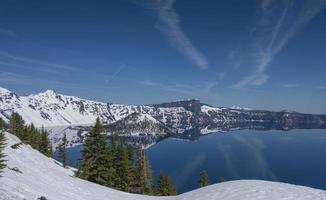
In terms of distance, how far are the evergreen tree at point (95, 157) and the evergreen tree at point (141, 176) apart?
53.1 ft

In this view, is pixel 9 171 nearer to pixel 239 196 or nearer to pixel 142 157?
pixel 239 196

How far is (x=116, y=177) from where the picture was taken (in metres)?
59.0

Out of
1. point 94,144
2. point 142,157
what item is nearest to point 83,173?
point 94,144

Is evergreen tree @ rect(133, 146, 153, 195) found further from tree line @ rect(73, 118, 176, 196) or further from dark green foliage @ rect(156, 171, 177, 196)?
dark green foliage @ rect(156, 171, 177, 196)

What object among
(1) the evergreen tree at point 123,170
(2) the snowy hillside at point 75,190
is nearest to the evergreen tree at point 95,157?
(1) the evergreen tree at point 123,170

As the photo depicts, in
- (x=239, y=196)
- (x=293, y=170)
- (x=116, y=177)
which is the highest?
(x=239, y=196)

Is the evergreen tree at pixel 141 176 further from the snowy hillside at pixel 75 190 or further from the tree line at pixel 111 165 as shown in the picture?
the snowy hillside at pixel 75 190

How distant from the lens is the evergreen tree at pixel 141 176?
67.2 meters

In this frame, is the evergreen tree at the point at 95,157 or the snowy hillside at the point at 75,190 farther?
the evergreen tree at the point at 95,157

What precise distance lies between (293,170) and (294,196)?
169m

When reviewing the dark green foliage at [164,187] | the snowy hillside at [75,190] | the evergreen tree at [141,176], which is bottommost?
the dark green foliage at [164,187]

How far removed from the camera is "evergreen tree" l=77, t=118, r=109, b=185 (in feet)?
165

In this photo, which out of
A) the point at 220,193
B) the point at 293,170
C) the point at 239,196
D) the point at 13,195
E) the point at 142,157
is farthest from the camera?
the point at 293,170

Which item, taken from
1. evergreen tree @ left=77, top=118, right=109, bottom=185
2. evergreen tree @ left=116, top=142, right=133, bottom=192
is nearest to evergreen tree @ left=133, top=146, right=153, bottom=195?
evergreen tree @ left=116, top=142, right=133, bottom=192
